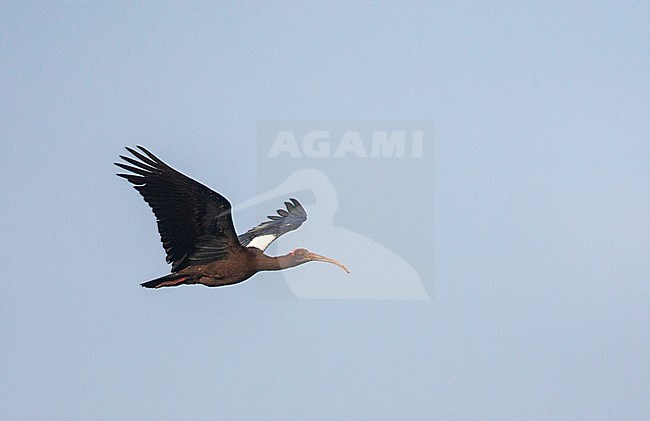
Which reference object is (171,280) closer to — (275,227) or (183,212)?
(183,212)

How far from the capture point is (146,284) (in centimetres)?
2431

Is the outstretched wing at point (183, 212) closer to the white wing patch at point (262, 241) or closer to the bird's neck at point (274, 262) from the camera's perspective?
the bird's neck at point (274, 262)

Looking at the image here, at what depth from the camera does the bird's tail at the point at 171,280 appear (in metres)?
24.4

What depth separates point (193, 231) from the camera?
79.6 feet

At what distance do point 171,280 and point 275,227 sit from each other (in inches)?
188

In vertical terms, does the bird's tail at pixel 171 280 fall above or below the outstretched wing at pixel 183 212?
below

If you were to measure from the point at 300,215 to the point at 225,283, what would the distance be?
5520mm

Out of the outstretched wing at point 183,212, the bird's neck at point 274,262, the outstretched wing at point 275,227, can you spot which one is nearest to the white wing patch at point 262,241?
the outstretched wing at point 275,227

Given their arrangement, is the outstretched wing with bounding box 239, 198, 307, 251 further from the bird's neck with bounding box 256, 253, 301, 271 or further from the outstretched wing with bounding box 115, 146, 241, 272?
the outstretched wing with bounding box 115, 146, 241, 272

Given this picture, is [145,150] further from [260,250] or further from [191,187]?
[260,250]

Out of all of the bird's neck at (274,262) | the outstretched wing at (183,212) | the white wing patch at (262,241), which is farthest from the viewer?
the white wing patch at (262,241)

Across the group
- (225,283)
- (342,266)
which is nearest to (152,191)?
(225,283)

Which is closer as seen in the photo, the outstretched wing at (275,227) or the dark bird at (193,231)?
the dark bird at (193,231)

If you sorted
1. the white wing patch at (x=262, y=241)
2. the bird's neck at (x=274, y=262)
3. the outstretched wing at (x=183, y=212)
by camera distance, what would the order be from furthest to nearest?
the white wing patch at (x=262, y=241)
the bird's neck at (x=274, y=262)
the outstretched wing at (x=183, y=212)
